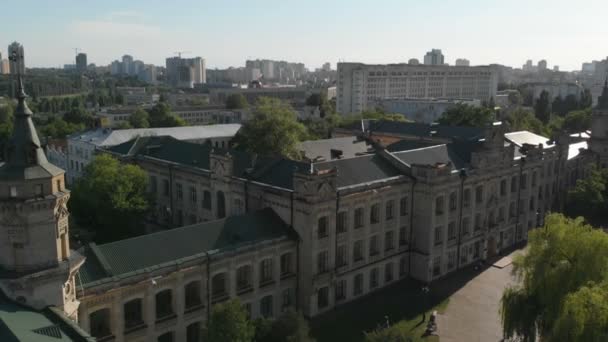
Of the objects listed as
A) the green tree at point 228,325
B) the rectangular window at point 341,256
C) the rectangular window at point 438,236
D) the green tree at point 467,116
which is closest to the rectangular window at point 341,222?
the rectangular window at point 341,256

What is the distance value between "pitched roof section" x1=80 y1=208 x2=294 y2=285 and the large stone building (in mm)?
113

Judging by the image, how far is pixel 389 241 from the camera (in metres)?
57.1

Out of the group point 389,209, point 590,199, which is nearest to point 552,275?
point 389,209

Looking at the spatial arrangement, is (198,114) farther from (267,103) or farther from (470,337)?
(470,337)

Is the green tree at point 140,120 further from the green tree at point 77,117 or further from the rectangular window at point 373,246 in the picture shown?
the rectangular window at point 373,246

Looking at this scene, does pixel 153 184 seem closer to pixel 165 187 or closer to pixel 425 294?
pixel 165 187

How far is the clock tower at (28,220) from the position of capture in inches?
1187

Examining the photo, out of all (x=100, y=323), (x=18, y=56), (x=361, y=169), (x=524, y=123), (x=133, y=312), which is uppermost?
(x=18, y=56)

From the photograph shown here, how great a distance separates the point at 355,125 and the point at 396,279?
65151mm

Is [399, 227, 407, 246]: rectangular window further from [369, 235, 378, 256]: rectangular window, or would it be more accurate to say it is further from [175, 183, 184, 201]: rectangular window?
[175, 183, 184, 201]: rectangular window

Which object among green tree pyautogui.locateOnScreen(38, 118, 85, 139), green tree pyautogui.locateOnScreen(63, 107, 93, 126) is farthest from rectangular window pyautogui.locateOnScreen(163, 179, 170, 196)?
green tree pyautogui.locateOnScreen(63, 107, 93, 126)

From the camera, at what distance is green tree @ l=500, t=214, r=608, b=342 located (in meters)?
37.8

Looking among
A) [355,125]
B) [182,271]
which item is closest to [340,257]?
[182,271]

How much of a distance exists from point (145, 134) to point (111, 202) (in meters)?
38.3
